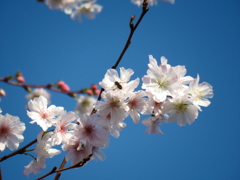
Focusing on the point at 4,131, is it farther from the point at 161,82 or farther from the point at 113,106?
the point at 161,82

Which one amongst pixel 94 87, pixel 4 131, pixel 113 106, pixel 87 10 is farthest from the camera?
pixel 94 87

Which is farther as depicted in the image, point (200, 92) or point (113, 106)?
point (200, 92)

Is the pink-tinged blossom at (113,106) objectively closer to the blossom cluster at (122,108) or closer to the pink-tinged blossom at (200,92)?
the blossom cluster at (122,108)

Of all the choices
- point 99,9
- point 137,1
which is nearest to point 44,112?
point 99,9

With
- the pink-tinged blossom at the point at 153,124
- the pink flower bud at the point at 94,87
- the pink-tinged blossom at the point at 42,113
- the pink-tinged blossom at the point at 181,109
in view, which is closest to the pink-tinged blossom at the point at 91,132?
the pink-tinged blossom at the point at 42,113

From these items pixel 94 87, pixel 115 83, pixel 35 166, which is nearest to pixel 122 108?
pixel 115 83

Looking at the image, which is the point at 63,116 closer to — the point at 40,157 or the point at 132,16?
the point at 40,157
